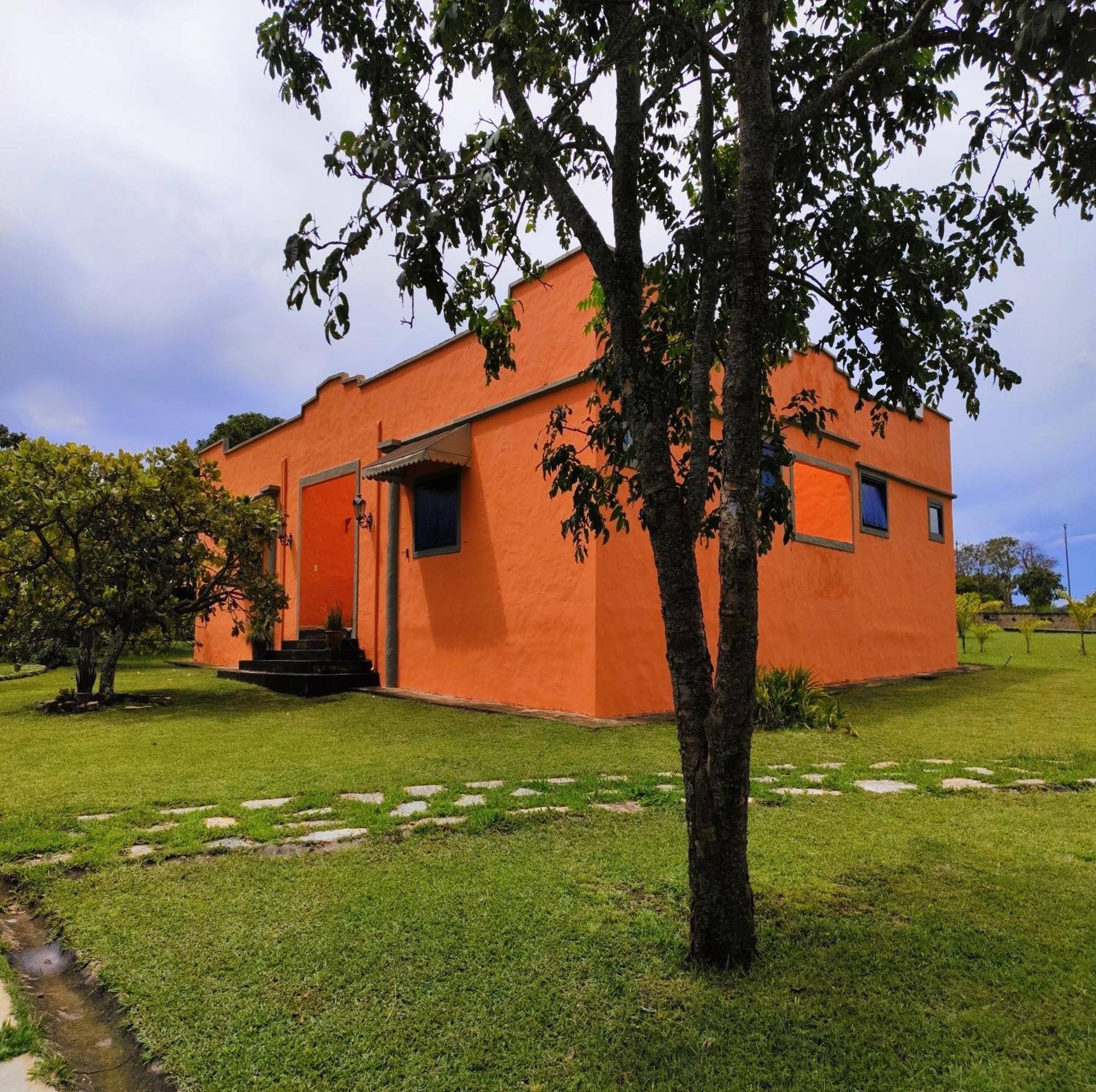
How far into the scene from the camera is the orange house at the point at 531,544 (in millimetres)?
8562

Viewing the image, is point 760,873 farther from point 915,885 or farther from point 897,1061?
point 897,1061

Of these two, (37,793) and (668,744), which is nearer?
(37,793)

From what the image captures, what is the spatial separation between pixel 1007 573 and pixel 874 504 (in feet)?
155

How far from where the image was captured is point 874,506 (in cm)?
1369

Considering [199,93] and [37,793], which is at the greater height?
[199,93]

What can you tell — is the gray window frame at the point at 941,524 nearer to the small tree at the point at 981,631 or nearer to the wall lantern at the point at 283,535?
the small tree at the point at 981,631

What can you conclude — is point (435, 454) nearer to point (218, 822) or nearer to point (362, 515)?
point (362, 515)

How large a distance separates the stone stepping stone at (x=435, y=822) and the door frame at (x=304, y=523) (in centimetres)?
786

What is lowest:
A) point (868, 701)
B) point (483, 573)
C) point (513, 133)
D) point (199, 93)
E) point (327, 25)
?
point (868, 701)

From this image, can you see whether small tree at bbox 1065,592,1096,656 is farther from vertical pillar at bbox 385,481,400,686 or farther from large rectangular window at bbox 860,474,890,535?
vertical pillar at bbox 385,481,400,686

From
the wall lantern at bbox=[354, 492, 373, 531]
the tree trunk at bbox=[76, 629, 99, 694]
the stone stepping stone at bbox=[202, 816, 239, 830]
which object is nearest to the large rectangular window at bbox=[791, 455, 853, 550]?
the wall lantern at bbox=[354, 492, 373, 531]

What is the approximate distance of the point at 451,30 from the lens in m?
2.54

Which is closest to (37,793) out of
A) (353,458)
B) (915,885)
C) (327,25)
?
(327,25)

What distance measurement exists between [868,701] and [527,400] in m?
6.30
